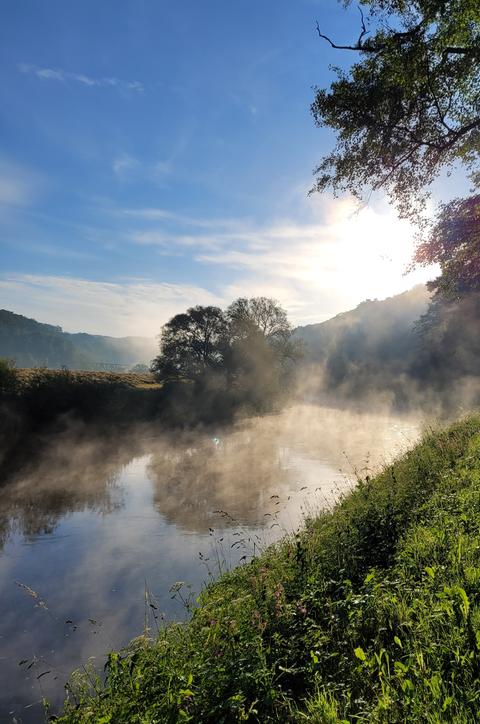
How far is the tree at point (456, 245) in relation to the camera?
1655cm

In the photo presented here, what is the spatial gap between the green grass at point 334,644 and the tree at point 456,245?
1180 centimetres

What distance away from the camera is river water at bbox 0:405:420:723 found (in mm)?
8000

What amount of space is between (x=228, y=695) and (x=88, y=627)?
5394mm

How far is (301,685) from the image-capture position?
4.75 metres

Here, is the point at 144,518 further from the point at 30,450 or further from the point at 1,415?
the point at 1,415

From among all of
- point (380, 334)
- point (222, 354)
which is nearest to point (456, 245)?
point (222, 354)

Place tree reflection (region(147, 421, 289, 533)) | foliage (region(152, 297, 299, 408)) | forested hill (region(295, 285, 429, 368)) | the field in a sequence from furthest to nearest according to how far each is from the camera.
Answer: forested hill (region(295, 285, 429, 368)) < foliage (region(152, 297, 299, 408)) < the field < tree reflection (region(147, 421, 289, 533))

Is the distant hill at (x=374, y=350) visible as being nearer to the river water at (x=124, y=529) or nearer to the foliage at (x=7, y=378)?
the river water at (x=124, y=529)

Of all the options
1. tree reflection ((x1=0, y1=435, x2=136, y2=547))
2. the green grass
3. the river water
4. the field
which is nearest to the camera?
the green grass

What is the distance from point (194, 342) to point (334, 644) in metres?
Answer: 60.3

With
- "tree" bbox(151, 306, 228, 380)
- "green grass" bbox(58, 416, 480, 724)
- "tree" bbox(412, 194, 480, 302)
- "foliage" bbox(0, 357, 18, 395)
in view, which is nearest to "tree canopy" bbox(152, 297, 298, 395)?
"tree" bbox(151, 306, 228, 380)

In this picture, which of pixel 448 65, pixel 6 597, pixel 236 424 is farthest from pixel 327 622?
pixel 236 424

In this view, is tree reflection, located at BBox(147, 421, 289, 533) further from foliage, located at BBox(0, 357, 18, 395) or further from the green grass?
foliage, located at BBox(0, 357, 18, 395)

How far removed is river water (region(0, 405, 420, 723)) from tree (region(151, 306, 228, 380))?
31660 mm
